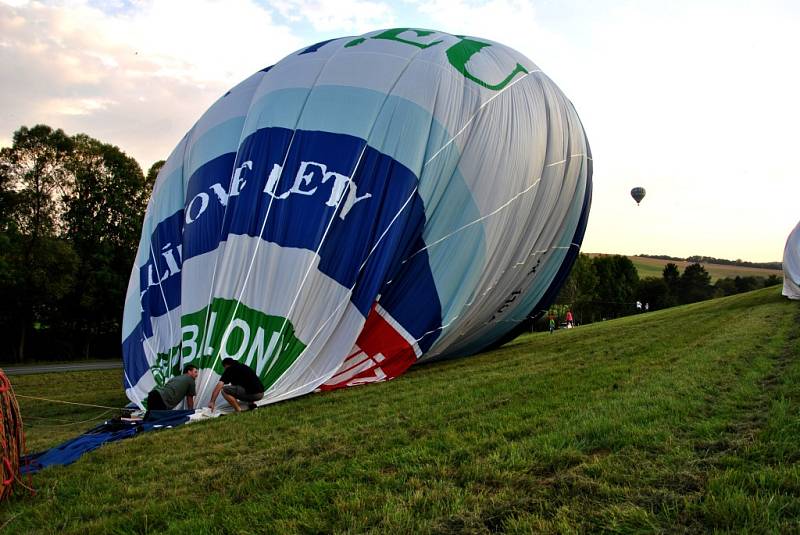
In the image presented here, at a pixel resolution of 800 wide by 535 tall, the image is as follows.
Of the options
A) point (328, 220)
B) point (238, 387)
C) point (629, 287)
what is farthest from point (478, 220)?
point (629, 287)

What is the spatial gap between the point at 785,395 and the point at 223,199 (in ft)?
21.4

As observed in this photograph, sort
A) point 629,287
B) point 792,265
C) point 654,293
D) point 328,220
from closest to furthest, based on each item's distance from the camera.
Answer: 1. point 328,220
2. point 792,265
3. point 654,293
4. point 629,287

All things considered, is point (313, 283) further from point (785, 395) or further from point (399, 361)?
point (785, 395)

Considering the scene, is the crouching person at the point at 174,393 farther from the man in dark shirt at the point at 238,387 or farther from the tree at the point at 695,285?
the tree at the point at 695,285

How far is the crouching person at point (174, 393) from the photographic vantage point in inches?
254

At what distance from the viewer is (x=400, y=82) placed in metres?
8.34

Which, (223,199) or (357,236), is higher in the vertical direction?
(223,199)

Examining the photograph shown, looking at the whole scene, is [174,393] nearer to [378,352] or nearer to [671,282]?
[378,352]

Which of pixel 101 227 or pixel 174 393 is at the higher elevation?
pixel 101 227

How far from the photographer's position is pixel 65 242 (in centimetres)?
2591

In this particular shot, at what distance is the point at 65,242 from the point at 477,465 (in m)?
27.0

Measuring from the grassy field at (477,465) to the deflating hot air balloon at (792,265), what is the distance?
1458 centimetres

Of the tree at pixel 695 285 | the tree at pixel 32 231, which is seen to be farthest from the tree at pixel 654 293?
the tree at pixel 32 231

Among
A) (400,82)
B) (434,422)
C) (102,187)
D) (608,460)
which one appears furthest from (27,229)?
(608,460)
